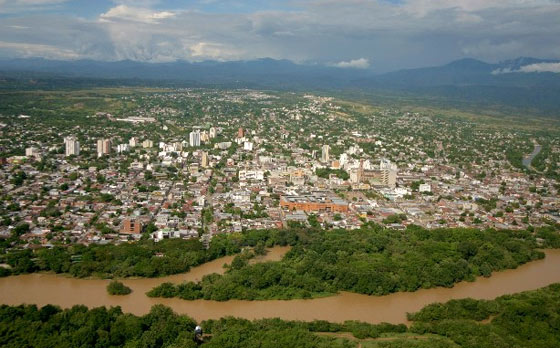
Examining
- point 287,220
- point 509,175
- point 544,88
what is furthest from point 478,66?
point 287,220

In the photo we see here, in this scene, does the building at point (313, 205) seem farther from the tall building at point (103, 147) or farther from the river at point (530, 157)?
the river at point (530, 157)

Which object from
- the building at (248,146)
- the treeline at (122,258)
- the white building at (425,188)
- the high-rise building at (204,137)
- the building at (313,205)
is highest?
the high-rise building at (204,137)

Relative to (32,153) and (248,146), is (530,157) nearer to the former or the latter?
(248,146)

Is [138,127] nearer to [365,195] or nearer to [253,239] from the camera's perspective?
[365,195]

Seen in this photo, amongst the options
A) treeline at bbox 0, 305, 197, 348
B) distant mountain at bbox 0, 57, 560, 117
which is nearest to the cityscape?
treeline at bbox 0, 305, 197, 348

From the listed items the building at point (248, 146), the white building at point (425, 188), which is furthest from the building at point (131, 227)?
the building at point (248, 146)

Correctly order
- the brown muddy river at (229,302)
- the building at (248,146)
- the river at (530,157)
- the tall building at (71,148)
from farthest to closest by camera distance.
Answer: the building at (248,146) → the river at (530,157) → the tall building at (71,148) → the brown muddy river at (229,302)

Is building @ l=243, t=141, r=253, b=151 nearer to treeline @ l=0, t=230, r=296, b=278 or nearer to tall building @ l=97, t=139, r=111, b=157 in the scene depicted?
tall building @ l=97, t=139, r=111, b=157
